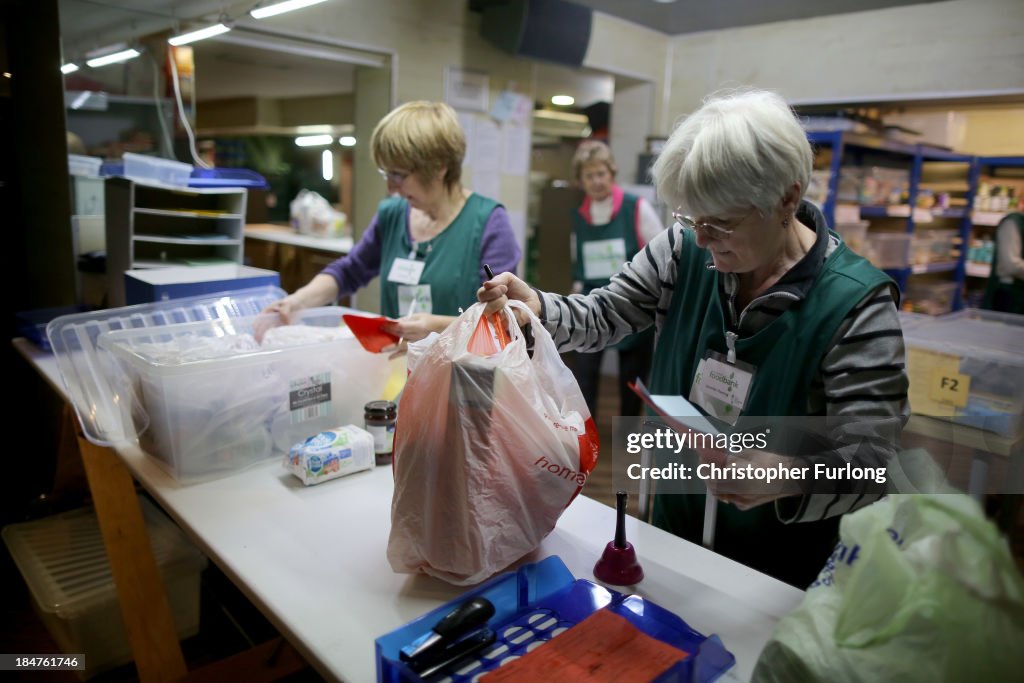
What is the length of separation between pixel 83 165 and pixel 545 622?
260cm

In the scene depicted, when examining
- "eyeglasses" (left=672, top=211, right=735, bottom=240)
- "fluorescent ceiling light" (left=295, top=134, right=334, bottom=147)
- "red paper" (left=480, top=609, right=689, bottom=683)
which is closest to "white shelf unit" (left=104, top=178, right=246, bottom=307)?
"eyeglasses" (left=672, top=211, right=735, bottom=240)

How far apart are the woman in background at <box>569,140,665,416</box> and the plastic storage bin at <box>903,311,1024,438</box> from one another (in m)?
1.48

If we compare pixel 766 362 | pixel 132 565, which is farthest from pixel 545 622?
pixel 132 565

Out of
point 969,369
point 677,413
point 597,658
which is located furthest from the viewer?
point 969,369

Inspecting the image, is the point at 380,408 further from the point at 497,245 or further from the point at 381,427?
the point at 497,245

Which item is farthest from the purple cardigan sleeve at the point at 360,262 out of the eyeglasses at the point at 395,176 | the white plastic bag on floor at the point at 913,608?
the white plastic bag on floor at the point at 913,608

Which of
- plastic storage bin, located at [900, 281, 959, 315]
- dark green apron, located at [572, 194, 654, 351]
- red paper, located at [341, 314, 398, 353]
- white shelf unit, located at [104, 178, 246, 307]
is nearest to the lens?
red paper, located at [341, 314, 398, 353]

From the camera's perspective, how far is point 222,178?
252 centimetres

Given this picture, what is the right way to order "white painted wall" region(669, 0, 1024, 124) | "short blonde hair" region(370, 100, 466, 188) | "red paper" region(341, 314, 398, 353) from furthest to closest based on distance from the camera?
1. "white painted wall" region(669, 0, 1024, 124)
2. "short blonde hair" region(370, 100, 466, 188)
3. "red paper" region(341, 314, 398, 353)

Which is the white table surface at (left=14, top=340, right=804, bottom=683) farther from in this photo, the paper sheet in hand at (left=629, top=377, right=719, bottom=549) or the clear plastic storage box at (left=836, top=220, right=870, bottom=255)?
the clear plastic storage box at (left=836, top=220, right=870, bottom=255)

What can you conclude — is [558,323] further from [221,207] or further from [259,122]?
[259,122]

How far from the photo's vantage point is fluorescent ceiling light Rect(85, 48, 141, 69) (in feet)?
8.32

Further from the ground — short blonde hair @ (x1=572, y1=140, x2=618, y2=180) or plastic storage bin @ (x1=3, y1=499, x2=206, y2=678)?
short blonde hair @ (x1=572, y1=140, x2=618, y2=180)

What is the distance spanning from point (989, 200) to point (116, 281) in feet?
15.9
